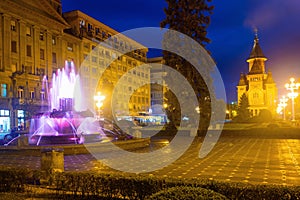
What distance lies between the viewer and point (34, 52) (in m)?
45.4

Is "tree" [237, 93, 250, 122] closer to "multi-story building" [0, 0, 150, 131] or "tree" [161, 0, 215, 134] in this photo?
"multi-story building" [0, 0, 150, 131]

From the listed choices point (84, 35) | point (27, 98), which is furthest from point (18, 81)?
point (84, 35)

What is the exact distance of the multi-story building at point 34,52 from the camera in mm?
39938

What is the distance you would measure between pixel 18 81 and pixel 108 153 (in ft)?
101

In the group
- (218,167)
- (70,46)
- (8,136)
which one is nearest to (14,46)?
(70,46)

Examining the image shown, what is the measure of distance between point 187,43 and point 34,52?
27.3 meters

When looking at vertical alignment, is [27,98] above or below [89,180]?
above

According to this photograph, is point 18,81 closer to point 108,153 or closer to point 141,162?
point 108,153

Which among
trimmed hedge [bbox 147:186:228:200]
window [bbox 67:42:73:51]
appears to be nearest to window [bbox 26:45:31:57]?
window [bbox 67:42:73:51]

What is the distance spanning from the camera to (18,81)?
136 feet

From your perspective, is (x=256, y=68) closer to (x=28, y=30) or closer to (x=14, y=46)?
(x=28, y=30)

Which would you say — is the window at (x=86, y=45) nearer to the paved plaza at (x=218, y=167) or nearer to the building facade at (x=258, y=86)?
the paved plaza at (x=218, y=167)

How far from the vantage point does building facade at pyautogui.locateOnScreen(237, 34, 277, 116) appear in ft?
309

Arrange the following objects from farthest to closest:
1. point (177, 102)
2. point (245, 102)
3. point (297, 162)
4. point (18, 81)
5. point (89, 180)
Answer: point (245, 102), point (18, 81), point (177, 102), point (297, 162), point (89, 180)
